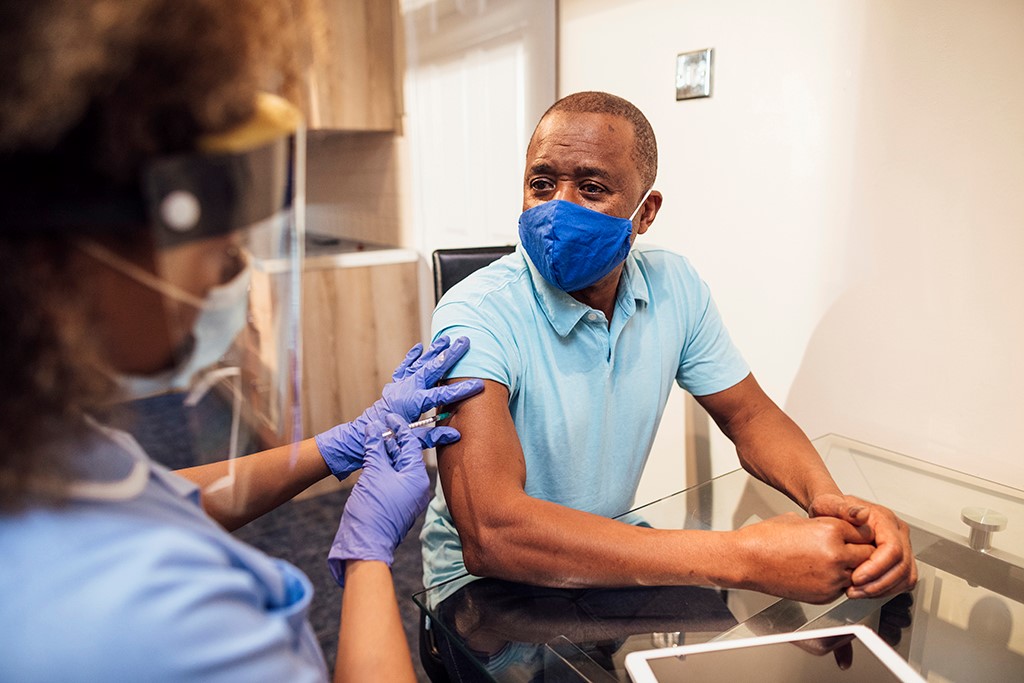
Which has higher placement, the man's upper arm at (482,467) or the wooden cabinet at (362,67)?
the wooden cabinet at (362,67)

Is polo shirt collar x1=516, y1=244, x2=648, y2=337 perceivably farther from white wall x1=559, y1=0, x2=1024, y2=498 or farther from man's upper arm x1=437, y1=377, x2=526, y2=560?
white wall x1=559, y1=0, x2=1024, y2=498

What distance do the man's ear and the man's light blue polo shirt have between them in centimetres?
8

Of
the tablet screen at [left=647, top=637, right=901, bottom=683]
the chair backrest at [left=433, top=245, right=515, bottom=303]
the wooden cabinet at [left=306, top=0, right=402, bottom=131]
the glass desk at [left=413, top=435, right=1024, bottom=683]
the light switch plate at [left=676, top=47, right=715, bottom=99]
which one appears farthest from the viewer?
the wooden cabinet at [left=306, top=0, right=402, bottom=131]

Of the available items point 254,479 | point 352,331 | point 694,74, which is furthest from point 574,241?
point 352,331

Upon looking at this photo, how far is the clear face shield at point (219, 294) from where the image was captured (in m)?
0.45

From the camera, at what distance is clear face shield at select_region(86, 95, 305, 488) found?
449mm

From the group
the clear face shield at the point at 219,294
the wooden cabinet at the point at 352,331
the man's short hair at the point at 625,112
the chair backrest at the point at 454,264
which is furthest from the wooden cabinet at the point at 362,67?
the clear face shield at the point at 219,294

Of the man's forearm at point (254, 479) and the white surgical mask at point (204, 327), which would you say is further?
the man's forearm at point (254, 479)

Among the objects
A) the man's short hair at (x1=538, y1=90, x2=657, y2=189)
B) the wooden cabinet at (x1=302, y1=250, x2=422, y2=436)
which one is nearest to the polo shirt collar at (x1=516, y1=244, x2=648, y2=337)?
the man's short hair at (x1=538, y1=90, x2=657, y2=189)

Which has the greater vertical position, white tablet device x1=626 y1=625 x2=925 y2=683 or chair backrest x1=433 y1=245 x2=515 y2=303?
→ chair backrest x1=433 y1=245 x2=515 y2=303

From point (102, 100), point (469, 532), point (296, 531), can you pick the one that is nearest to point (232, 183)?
point (102, 100)

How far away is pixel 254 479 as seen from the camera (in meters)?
1.00

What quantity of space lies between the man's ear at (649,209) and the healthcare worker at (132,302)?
36.5 inches

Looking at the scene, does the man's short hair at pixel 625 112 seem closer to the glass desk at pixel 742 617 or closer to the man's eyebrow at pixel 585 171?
the man's eyebrow at pixel 585 171
